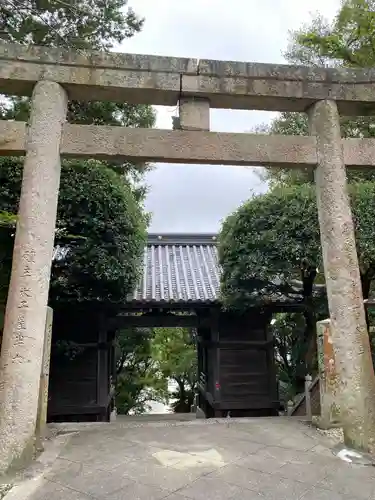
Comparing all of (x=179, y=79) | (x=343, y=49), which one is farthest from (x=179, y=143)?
(x=343, y=49)

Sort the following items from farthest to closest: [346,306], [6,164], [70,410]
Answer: [70,410]
[6,164]
[346,306]

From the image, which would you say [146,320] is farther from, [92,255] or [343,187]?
[343,187]

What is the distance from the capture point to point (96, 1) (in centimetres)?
784

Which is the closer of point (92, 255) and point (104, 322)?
point (92, 255)

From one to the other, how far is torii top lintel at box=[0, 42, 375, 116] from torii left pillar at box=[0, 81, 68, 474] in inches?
13.0

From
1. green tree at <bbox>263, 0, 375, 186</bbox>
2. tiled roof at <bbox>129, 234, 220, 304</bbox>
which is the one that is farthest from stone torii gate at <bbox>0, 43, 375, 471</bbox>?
tiled roof at <bbox>129, 234, 220, 304</bbox>

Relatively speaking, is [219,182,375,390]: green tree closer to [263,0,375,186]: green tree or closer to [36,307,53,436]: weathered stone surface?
[263,0,375,186]: green tree

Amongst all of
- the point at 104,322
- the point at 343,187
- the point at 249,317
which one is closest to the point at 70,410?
the point at 104,322

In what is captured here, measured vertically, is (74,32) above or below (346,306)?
above

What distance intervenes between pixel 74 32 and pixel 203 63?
3596mm

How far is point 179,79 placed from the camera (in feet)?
18.1

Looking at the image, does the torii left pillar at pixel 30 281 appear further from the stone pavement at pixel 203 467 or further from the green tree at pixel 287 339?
the green tree at pixel 287 339

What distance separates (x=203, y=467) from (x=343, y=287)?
9.10 ft

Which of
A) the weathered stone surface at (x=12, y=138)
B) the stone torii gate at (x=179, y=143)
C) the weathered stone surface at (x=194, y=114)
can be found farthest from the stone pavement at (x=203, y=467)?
the weathered stone surface at (x=194, y=114)
